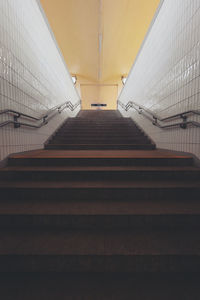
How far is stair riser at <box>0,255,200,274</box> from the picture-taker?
958 mm

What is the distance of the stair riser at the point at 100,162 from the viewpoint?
6.61 ft

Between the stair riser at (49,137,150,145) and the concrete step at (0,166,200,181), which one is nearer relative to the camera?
the concrete step at (0,166,200,181)

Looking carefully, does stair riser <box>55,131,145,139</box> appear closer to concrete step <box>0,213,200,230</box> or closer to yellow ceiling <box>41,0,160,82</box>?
concrete step <box>0,213,200,230</box>

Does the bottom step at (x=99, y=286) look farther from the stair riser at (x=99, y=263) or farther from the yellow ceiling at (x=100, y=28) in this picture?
the yellow ceiling at (x=100, y=28)

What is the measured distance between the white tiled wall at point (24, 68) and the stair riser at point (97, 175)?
0.51 meters

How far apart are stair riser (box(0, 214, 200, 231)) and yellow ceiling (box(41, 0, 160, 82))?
23.0 feet

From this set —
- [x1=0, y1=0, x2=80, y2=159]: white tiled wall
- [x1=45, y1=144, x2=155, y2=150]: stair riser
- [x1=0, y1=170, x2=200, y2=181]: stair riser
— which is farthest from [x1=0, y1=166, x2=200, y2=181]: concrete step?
[x1=45, y1=144, x2=155, y2=150]: stair riser

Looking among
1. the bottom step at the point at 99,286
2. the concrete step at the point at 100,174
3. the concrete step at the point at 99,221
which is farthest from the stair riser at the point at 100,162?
the bottom step at the point at 99,286

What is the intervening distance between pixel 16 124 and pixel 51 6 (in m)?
5.67

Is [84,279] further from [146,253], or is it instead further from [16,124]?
[16,124]

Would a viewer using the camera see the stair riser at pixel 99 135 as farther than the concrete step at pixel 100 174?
Yes

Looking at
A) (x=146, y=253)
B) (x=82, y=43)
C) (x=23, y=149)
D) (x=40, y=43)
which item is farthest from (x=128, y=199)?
(x=82, y=43)

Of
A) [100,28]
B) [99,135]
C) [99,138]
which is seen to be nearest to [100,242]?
[99,138]

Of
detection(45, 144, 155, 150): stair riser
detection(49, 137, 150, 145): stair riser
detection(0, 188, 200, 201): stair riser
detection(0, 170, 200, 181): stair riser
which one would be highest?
detection(49, 137, 150, 145): stair riser
